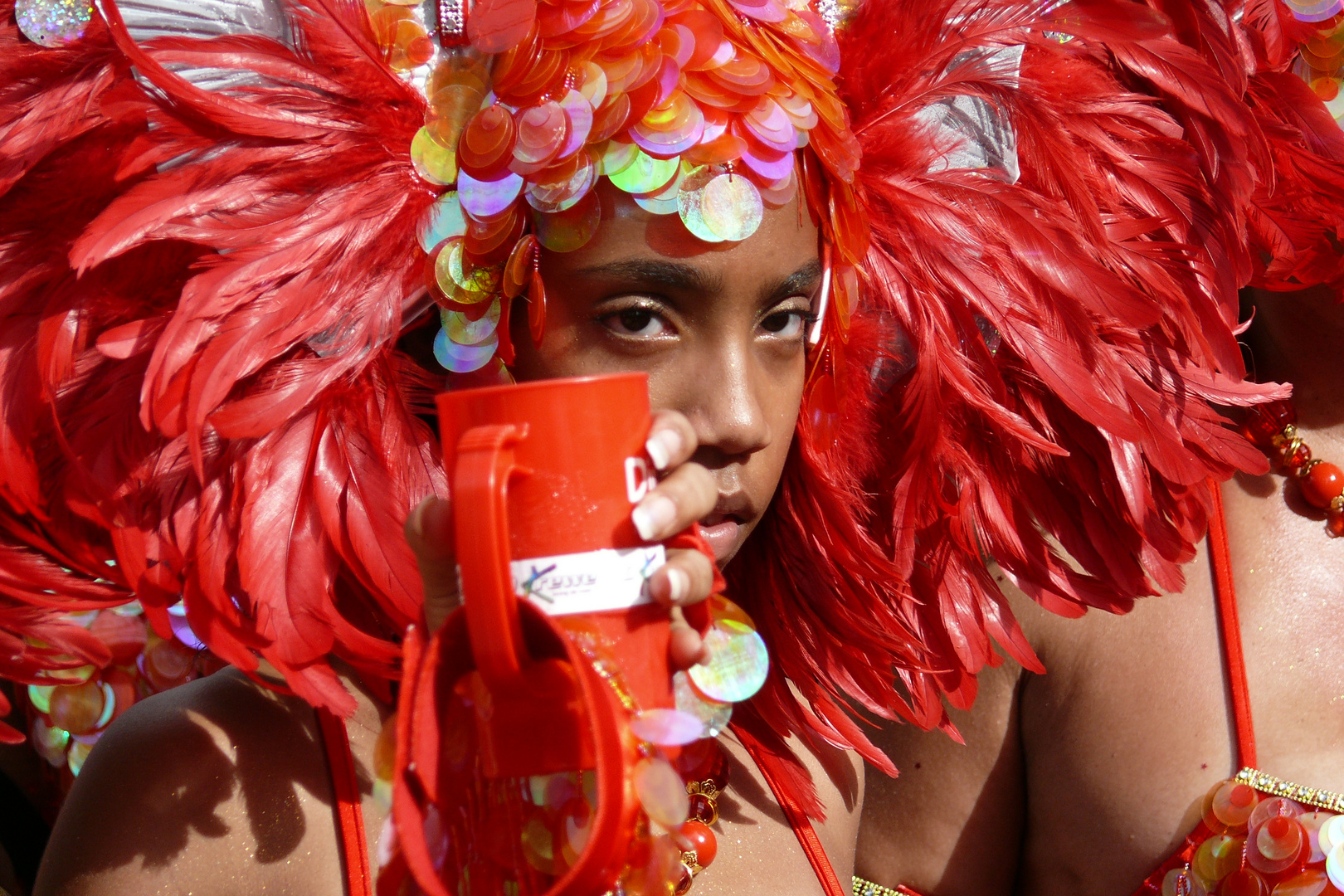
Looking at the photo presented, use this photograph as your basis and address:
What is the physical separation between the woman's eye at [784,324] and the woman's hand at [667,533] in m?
0.45

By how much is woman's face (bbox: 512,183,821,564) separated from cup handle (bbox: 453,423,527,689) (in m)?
0.48

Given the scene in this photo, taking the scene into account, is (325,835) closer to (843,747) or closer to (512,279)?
(512,279)

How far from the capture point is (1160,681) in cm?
172

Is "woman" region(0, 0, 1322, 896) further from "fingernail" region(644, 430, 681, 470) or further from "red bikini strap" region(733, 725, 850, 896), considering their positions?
"fingernail" region(644, 430, 681, 470)

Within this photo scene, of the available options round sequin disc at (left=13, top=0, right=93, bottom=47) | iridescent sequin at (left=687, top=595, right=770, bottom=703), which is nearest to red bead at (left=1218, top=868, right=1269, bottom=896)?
iridescent sequin at (left=687, top=595, right=770, bottom=703)

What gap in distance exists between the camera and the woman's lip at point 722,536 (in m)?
1.34

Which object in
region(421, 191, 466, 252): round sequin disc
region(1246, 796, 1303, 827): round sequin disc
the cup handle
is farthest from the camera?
region(1246, 796, 1303, 827): round sequin disc

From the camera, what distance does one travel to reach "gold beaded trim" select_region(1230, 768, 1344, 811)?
5.22ft

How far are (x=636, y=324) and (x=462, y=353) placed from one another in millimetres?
205

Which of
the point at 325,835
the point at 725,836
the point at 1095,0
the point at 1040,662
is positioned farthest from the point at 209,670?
the point at 1095,0

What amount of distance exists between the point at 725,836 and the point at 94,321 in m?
0.98

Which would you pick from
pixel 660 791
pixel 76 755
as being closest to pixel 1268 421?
pixel 660 791

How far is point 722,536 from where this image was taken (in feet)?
4.42

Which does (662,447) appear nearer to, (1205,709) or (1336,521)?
(1205,709)
